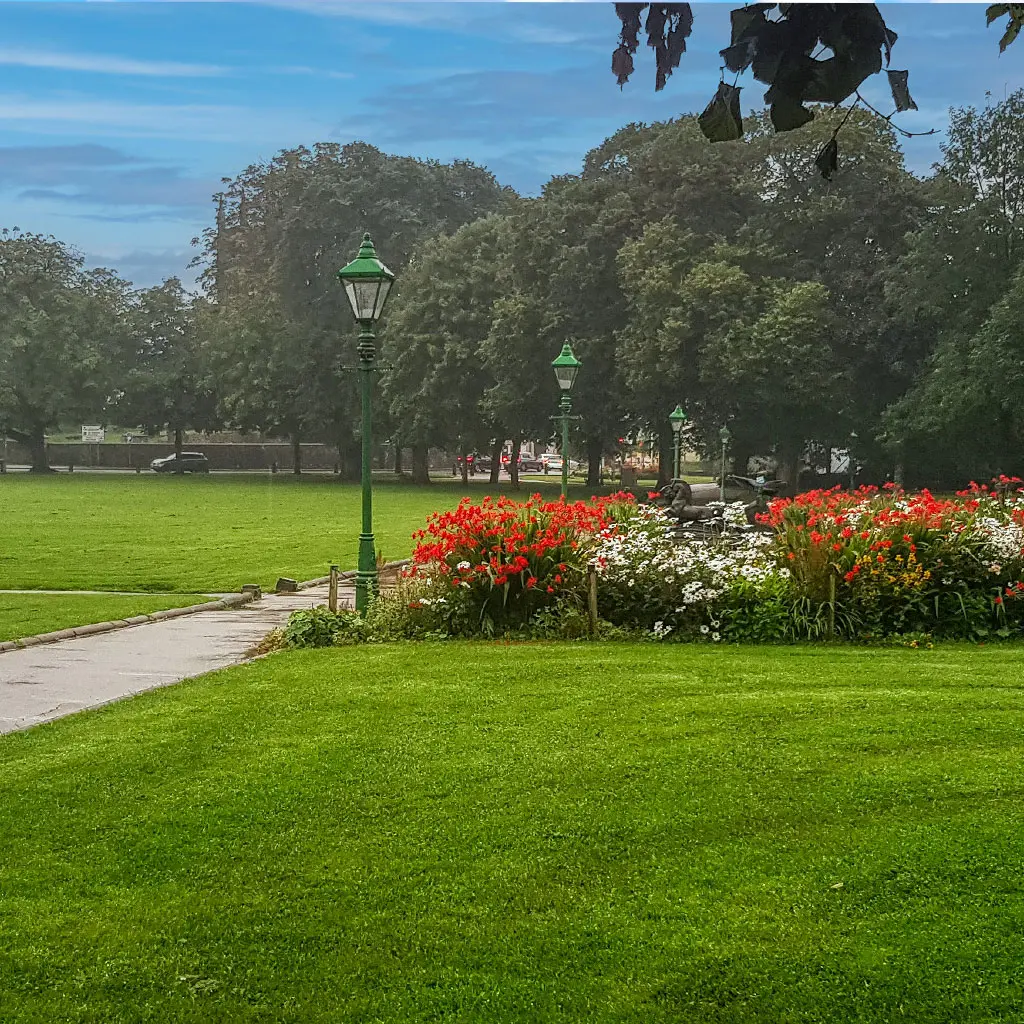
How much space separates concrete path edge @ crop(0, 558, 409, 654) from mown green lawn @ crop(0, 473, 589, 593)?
4.49 feet

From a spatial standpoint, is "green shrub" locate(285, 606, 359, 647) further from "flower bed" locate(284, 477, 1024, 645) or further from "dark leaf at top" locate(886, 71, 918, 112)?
"dark leaf at top" locate(886, 71, 918, 112)

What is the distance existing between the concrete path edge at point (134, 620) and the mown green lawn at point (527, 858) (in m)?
3.95

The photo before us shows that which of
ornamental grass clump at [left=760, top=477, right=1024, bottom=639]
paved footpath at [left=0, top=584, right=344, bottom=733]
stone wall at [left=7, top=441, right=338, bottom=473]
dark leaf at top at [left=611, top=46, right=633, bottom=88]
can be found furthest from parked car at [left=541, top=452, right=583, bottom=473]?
dark leaf at top at [left=611, top=46, right=633, bottom=88]

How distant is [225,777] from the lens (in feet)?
19.5

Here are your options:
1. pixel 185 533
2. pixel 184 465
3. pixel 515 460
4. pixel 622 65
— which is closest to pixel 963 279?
pixel 515 460

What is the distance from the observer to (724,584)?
10.4 meters

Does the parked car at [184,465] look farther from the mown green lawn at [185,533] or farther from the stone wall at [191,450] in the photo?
the mown green lawn at [185,533]

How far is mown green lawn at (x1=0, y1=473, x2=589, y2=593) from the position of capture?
1725cm

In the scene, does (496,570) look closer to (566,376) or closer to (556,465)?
(566,376)

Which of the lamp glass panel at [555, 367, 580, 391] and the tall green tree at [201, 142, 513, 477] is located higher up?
the tall green tree at [201, 142, 513, 477]

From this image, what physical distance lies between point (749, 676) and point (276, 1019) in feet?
16.1

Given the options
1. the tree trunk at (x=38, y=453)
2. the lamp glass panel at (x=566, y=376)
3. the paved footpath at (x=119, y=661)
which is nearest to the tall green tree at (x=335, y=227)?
the tree trunk at (x=38, y=453)

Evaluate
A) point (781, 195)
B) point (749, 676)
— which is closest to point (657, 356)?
point (781, 195)

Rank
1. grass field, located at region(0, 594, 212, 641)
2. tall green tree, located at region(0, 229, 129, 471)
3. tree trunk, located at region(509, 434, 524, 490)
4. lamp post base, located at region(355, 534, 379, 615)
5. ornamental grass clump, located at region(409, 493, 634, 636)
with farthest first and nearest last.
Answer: tall green tree, located at region(0, 229, 129, 471)
tree trunk, located at region(509, 434, 524, 490)
grass field, located at region(0, 594, 212, 641)
lamp post base, located at region(355, 534, 379, 615)
ornamental grass clump, located at region(409, 493, 634, 636)
